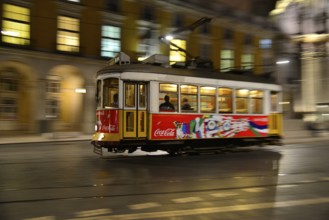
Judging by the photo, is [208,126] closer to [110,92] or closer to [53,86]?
[110,92]

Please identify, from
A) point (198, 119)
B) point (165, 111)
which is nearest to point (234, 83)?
point (198, 119)

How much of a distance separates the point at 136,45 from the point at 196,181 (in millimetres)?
23161

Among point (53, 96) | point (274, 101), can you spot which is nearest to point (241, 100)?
point (274, 101)

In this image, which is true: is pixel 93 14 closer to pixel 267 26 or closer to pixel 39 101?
pixel 39 101

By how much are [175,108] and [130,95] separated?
1.80 metres

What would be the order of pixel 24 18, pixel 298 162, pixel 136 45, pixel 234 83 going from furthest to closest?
pixel 136 45
pixel 24 18
pixel 234 83
pixel 298 162

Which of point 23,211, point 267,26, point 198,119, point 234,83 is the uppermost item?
point 267,26

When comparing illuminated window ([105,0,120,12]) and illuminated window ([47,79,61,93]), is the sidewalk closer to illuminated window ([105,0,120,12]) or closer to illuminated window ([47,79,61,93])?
illuminated window ([47,79,61,93])

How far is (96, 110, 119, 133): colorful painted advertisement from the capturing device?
39.5ft

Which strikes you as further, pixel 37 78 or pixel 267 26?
pixel 267 26

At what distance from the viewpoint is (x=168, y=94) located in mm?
13086

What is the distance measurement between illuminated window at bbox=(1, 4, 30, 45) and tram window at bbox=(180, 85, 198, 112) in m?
15.6

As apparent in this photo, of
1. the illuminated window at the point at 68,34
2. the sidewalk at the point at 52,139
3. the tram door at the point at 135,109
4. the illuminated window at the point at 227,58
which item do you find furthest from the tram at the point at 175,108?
the illuminated window at the point at 227,58

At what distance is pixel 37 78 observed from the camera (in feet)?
84.9
